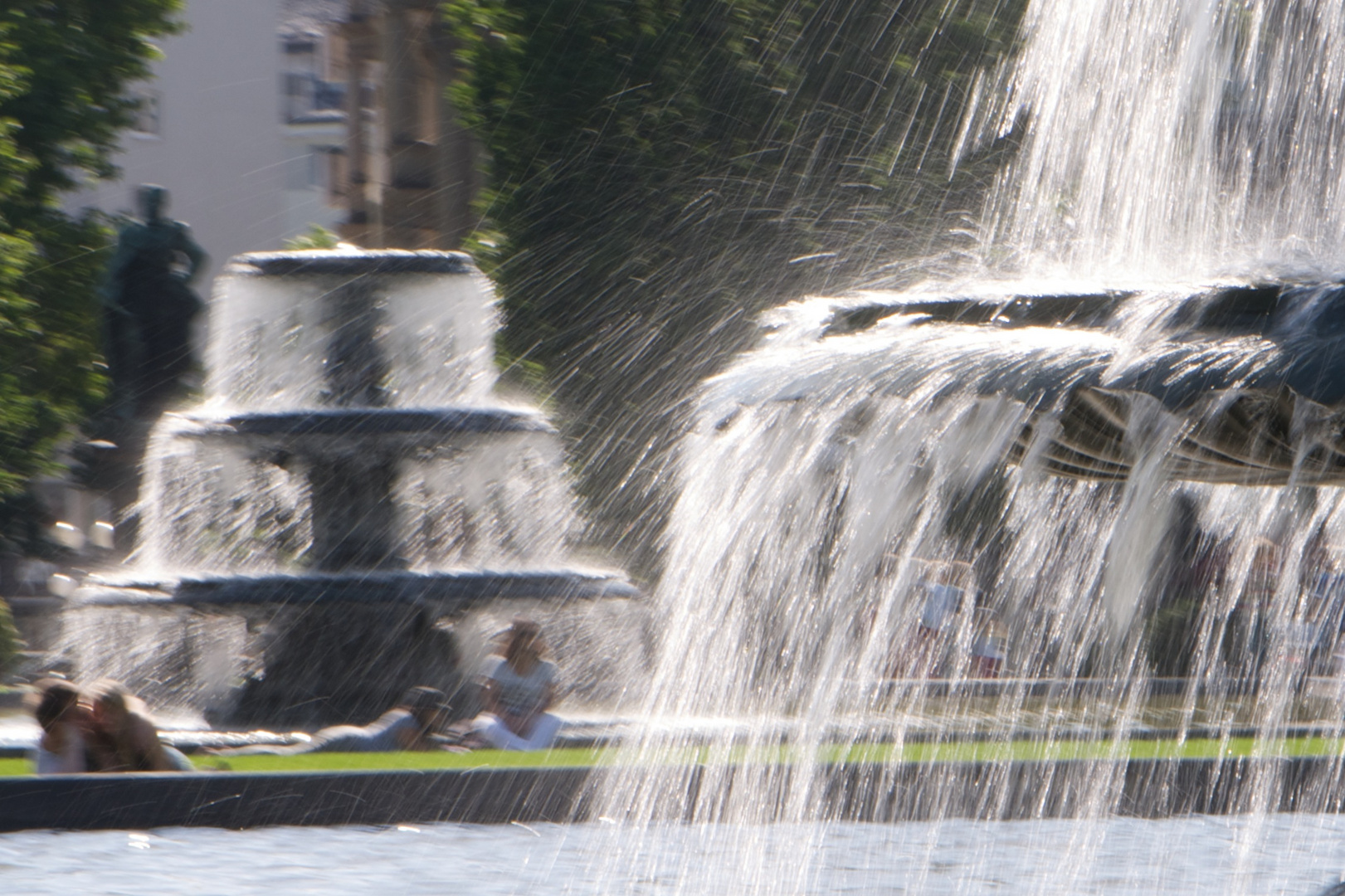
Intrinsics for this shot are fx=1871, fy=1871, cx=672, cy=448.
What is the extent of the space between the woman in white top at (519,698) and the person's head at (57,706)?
70.4 inches

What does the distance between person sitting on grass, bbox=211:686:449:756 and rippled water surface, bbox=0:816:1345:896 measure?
8.91 feet

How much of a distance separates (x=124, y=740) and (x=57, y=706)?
0.40 metres

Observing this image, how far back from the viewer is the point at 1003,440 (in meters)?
3.79

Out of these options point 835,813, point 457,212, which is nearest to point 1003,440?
point 835,813

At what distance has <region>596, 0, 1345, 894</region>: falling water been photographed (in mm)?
3797

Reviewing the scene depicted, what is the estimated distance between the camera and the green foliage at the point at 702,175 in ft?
52.1

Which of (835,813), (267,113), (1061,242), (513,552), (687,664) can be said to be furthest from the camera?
(267,113)

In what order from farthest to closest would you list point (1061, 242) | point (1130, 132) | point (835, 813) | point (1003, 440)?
point (1061, 242) → point (1130, 132) → point (835, 813) → point (1003, 440)

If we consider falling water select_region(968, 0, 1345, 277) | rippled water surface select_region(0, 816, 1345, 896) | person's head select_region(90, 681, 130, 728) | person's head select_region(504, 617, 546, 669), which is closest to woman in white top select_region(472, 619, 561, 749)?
person's head select_region(504, 617, 546, 669)

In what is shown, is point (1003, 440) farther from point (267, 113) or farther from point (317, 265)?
point (267, 113)

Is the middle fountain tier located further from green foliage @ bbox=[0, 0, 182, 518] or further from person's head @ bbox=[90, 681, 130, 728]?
green foliage @ bbox=[0, 0, 182, 518]

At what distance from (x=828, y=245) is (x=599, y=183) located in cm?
211

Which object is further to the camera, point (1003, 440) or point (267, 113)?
point (267, 113)

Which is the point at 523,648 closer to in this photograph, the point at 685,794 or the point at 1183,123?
the point at 685,794
